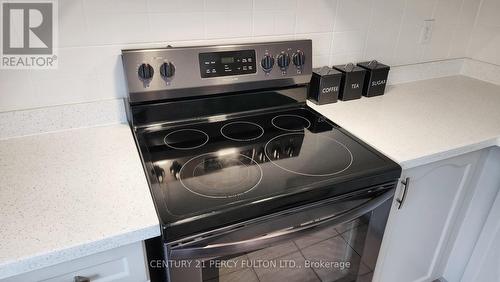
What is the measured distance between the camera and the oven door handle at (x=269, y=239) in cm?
73

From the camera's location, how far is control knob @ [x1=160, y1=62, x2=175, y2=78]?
1042mm

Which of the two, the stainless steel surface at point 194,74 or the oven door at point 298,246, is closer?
the oven door at point 298,246

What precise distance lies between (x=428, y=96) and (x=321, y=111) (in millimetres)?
519

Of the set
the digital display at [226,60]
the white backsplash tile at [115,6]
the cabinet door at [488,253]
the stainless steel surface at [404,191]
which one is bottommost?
the cabinet door at [488,253]

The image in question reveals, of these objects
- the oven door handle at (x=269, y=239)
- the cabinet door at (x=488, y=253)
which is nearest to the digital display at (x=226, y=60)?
the oven door handle at (x=269, y=239)

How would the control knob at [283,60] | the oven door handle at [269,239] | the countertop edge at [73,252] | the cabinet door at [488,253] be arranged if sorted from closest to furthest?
the countertop edge at [73,252], the oven door handle at [269,239], the control knob at [283,60], the cabinet door at [488,253]

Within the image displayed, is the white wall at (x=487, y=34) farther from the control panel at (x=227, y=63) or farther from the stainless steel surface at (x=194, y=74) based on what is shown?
the control panel at (x=227, y=63)

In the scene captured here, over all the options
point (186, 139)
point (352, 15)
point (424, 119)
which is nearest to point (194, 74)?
point (186, 139)

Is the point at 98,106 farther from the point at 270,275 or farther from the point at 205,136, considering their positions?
the point at 270,275

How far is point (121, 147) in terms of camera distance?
39.0 inches

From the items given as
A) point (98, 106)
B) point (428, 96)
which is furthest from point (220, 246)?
point (428, 96)

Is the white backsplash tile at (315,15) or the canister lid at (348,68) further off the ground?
the white backsplash tile at (315,15)

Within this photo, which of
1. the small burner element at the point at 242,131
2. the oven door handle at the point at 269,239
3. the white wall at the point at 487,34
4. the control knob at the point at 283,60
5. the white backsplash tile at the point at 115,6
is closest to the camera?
the oven door handle at the point at 269,239

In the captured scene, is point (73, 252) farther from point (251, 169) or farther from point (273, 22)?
point (273, 22)
